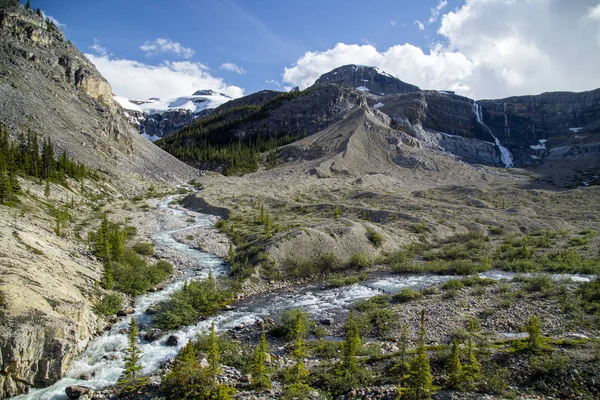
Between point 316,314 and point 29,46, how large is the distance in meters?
93.5

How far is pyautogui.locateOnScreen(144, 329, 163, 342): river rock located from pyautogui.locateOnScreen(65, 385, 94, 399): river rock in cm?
434

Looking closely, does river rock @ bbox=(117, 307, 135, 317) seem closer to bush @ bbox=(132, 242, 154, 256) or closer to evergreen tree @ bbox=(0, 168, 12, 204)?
bush @ bbox=(132, 242, 154, 256)

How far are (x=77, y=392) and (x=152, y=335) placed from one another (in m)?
4.74

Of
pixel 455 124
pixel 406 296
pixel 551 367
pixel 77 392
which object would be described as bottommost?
pixel 77 392

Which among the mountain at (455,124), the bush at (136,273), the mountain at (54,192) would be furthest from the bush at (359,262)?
the mountain at (455,124)

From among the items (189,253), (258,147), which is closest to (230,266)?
(189,253)

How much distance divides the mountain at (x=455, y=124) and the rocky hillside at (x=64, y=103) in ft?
132

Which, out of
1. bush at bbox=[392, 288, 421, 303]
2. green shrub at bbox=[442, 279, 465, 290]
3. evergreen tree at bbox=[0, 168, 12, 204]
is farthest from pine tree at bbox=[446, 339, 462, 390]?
evergreen tree at bbox=[0, 168, 12, 204]

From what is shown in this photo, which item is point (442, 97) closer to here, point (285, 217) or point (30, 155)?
point (285, 217)

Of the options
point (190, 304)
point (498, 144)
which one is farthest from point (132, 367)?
point (498, 144)

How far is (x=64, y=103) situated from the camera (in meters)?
75.8

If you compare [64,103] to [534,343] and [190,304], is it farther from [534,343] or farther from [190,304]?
[534,343]

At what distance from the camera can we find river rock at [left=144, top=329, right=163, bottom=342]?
18.0m

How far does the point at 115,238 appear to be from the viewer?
28453 millimetres
